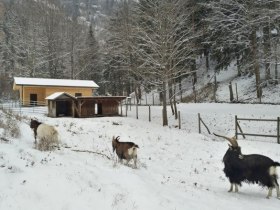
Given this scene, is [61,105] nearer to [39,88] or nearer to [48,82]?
[48,82]

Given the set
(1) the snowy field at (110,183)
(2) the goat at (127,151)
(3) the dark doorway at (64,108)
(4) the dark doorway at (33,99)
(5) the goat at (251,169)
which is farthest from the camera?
(4) the dark doorway at (33,99)

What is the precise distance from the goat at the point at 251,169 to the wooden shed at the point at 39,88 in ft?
114

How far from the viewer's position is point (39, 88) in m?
44.5

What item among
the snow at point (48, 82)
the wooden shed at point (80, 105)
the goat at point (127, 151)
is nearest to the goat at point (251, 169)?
the goat at point (127, 151)

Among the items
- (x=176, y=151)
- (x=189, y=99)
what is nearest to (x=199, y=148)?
(x=176, y=151)

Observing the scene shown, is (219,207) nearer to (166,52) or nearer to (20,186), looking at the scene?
(20,186)

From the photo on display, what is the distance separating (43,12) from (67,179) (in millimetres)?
57197

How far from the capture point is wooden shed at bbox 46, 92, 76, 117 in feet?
110

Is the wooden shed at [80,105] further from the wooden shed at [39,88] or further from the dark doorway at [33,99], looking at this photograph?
the dark doorway at [33,99]

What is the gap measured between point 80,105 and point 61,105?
9.06 ft

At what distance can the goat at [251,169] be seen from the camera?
966 cm

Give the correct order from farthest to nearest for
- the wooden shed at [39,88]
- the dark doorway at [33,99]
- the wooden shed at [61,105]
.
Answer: the dark doorway at [33,99], the wooden shed at [39,88], the wooden shed at [61,105]

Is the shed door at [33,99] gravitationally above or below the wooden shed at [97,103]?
above

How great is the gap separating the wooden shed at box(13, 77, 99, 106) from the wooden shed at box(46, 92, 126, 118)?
326 inches
